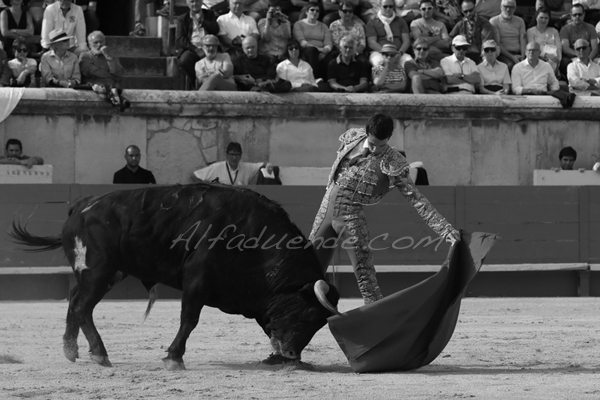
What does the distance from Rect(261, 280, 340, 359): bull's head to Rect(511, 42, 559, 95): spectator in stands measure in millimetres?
6105

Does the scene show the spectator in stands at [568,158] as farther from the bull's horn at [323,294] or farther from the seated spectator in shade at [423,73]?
the bull's horn at [323,294]

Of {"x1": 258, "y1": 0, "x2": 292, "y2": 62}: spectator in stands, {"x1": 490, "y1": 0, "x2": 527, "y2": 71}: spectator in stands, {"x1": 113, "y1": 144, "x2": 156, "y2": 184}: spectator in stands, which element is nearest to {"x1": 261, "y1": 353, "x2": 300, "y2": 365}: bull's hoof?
{"x1": 113, "y1": 144, "x2": 156, "y2": 184}: spectator in stands

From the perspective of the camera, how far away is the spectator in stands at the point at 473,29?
1112cm

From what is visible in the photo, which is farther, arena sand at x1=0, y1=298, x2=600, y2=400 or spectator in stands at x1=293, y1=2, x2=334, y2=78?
spectator in stands at x1=293, y1=2, x2=334, y2=78

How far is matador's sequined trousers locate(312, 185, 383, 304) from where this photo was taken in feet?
19.0

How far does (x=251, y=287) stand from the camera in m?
5.55

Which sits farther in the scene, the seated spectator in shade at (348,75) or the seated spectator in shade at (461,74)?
the seated spectator in shade at (461,74)

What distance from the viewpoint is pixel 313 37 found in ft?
Answer: 34.8

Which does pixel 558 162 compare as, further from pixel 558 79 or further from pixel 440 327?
pixel 440 327

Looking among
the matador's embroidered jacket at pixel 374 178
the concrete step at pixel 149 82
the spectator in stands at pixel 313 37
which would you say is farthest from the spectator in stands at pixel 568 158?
the matador's embroidered jacket at pixel 374 178

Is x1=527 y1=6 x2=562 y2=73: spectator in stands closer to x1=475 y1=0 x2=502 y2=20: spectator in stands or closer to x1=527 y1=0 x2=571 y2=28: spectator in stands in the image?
x1=527 y1=0 x2=571 y2=28: spectator in stands

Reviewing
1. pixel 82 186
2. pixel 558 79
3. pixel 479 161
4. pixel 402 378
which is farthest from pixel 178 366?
pixel 558 79

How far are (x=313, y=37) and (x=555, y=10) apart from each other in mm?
3028

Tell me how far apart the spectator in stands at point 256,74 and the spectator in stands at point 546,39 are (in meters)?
2.66
